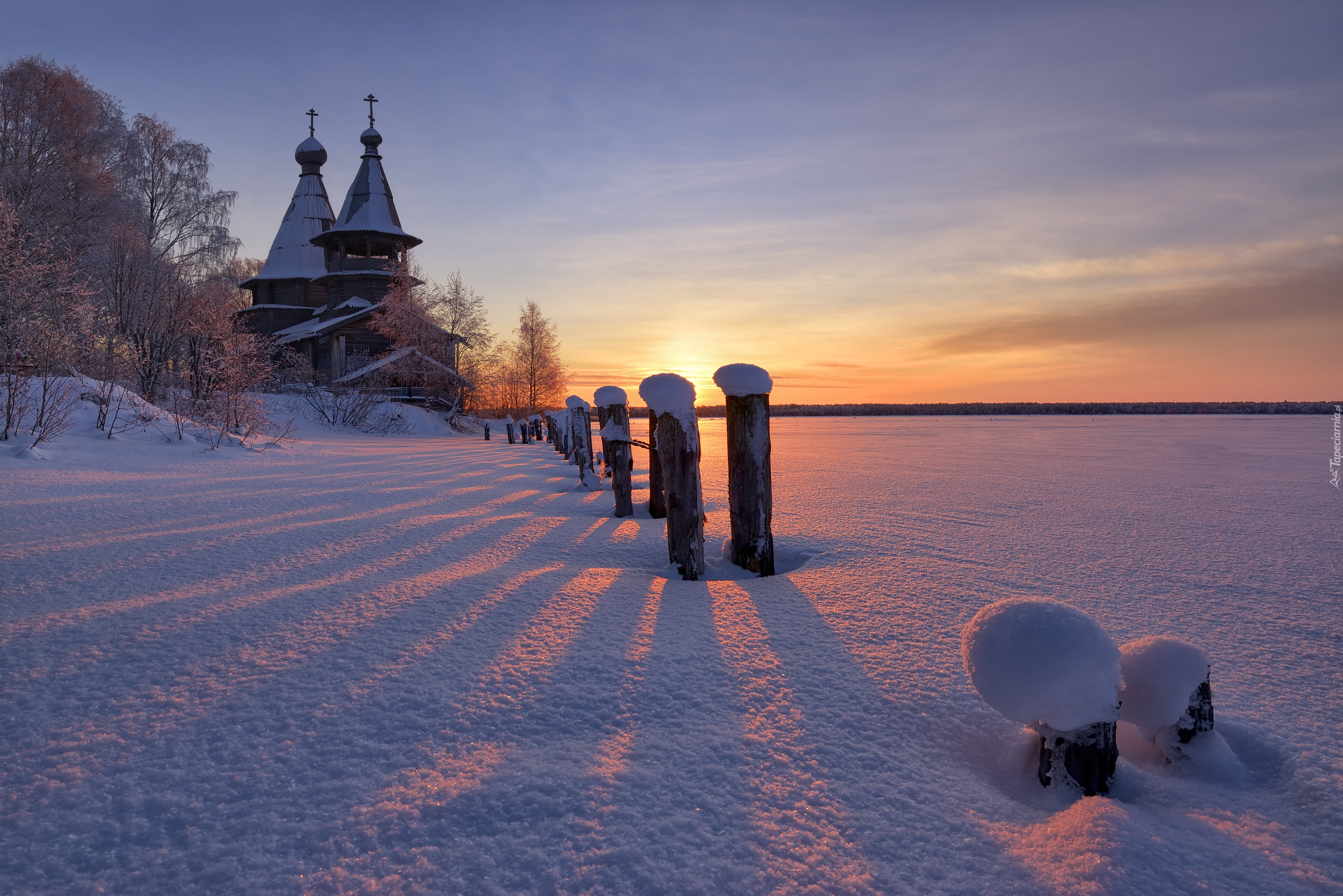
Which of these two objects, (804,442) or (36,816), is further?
(804,442)

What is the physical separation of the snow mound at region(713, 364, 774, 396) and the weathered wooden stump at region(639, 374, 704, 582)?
290mm

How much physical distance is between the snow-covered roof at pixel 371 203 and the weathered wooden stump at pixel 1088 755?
34499mm

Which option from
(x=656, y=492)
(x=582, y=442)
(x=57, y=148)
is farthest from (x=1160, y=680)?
(x=57, y=148)

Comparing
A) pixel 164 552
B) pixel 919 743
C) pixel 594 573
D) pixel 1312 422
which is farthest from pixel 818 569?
pixel 1312 422

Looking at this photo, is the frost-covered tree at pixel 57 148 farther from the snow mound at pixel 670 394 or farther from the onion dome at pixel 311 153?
the snow mound at pixel 670 394

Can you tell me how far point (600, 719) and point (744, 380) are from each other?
6.65 ft

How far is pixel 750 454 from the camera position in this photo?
3354 mm

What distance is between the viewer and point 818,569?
3480mm

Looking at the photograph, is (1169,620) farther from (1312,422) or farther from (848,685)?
(1312,422)

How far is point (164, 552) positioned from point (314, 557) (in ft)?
2.49

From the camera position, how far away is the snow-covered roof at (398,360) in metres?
22.4

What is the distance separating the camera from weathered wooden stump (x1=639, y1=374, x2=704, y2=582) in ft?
11.2

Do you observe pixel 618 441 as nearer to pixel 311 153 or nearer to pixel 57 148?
pixel 57 148

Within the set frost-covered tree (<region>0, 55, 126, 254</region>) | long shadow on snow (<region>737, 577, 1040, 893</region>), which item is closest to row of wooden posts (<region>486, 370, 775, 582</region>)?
long shadow on snow (<region>737, 577, 1040, 893</region>)
